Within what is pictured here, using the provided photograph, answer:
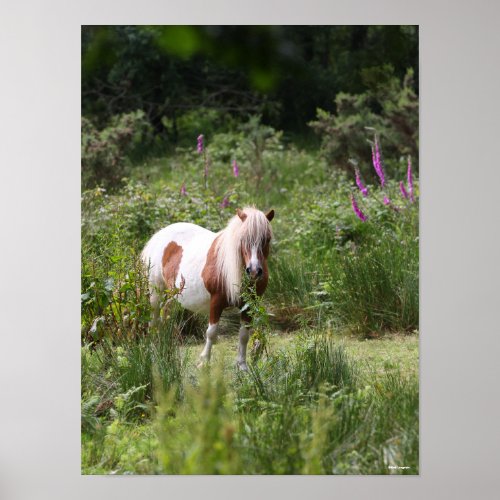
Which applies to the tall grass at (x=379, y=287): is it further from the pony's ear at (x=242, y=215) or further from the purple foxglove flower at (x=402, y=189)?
the pony's ear at (x=242, y=215)

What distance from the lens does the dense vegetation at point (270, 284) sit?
4711 millimetres

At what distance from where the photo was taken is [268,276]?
5.00m

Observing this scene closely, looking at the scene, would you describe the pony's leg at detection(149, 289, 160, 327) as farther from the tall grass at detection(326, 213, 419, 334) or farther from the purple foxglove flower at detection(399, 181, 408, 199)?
the purple foxglove flower at detection(399, 181, 408, 199)

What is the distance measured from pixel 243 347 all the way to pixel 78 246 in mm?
959

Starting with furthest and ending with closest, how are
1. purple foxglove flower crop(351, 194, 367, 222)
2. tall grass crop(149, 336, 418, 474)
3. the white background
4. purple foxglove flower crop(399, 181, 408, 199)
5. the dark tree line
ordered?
purple foxglove flower crop(351, 194, 367, 222) < purple foxglove flower crop(399, 181, 408, 199) < the dark tree line < the white background < tall grass crop(149, 336, 418, 474)

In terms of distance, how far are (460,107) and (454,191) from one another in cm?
41

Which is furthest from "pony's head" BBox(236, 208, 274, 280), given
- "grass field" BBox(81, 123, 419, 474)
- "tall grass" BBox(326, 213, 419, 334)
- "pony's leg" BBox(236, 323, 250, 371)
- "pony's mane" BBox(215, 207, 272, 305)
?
"tall grass" BBox(326, 213, 419, 334)

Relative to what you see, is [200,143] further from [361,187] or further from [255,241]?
[361,187]

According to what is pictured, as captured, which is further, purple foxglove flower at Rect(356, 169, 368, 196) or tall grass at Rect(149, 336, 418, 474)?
purple foxglove flower at Rect(356, 169, 368, 196)

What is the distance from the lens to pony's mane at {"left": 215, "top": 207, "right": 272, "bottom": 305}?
488 centimetres

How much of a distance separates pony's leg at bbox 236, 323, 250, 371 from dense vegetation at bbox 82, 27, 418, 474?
0.04m

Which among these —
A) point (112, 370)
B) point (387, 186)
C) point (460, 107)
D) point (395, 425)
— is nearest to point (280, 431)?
point (395, 425)

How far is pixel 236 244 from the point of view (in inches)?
193
